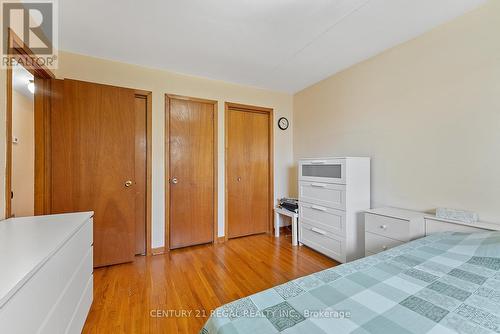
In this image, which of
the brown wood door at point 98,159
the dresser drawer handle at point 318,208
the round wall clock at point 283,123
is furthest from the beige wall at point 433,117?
the brown wood door at point 98,159

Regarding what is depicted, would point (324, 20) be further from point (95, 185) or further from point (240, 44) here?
point (95, 185)

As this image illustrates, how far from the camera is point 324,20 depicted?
5.82ft

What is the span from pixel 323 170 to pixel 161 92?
223cm

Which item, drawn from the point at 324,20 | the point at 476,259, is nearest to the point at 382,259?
the point at 476,259

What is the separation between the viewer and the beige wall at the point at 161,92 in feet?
7.54

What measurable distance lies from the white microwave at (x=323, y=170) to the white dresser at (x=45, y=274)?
226 cm

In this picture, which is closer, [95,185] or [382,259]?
[382,259]

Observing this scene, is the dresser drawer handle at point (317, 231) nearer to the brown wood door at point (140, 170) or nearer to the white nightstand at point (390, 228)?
the white nightstand at point (390, 228)

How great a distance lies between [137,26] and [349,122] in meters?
2.47

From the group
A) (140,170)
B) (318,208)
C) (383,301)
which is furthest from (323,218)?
(140,170)

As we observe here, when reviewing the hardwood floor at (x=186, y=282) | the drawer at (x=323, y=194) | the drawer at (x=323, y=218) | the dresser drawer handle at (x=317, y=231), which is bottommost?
the hardwood floor at (x=186, y=282)

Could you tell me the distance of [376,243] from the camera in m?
1.98

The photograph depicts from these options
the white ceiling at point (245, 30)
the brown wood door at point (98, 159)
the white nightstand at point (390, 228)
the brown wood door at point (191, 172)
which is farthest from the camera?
the brown wood door at point (191, 172)

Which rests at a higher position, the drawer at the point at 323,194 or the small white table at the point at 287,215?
the drawer at the point at 323,194
